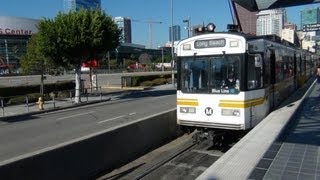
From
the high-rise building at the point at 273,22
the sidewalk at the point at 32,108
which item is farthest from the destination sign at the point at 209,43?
the high-rise building at the point at 273,22

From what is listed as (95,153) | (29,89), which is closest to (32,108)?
(29,89)

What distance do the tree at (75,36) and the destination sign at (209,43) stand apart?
1907 cm

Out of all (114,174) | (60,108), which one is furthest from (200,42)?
(60,108)

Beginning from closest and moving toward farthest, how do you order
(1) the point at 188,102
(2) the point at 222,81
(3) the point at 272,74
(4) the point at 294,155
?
(4) the point at 294,155 < (2) the point at 222,81 < (1) the point at 188,102 < (3) the point at 272,74

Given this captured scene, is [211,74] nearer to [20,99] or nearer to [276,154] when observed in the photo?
[276,154]

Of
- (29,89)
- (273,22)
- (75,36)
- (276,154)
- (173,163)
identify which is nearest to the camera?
(276,154)

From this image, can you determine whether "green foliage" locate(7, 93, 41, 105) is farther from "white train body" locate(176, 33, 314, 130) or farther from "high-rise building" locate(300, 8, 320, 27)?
"high-rise building" locate(300, 8, 320, 27)

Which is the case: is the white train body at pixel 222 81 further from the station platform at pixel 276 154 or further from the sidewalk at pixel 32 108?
the sidewalk at pixel 32 108

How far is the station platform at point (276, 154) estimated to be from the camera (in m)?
6.78

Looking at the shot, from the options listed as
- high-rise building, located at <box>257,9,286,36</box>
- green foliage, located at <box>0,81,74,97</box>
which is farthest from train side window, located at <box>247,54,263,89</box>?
high-rise building, located at <box>257,9,286,36</box>

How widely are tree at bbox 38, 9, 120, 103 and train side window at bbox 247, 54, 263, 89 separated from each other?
19725 mm

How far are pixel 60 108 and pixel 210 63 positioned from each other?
56.1 feet

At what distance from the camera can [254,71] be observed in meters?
12.3

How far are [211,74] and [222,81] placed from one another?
15.0 inches
